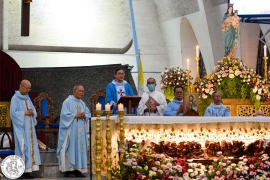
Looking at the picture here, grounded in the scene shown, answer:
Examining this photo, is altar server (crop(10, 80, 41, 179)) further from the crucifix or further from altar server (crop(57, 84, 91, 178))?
the crucifix

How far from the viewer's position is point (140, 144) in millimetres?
9719

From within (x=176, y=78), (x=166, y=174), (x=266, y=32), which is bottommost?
(x=166, y=174)

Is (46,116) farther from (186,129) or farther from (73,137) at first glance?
(186,129)

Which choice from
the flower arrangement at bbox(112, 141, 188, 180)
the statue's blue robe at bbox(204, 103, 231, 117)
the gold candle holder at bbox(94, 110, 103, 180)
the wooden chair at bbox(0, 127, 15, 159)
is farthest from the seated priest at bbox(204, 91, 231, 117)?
the wooden chair at bbox(0, 127, 15, 159)

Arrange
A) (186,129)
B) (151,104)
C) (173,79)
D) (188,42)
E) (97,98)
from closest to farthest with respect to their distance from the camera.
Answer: (186,129) < (151,104) < (97,98) < (173,79) < (188,42)

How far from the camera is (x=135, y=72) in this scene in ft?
62.5

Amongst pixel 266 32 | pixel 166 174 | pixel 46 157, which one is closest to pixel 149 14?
pixel 266 32

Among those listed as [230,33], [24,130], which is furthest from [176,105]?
[230,33]

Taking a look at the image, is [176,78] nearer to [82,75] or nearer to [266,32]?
[82,75]

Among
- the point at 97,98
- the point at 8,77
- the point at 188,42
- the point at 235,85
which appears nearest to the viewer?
the point at 235,85

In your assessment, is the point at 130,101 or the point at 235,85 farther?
the point at 235,85

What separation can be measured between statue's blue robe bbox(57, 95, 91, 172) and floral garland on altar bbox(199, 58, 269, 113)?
204cm

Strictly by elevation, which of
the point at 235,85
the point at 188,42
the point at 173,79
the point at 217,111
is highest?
the point at 188,42

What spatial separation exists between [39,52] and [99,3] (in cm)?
232
